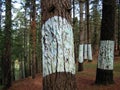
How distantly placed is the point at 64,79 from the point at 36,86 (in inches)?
525

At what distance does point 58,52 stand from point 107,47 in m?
8.27

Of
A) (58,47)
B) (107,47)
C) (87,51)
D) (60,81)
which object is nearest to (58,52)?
(58,47)

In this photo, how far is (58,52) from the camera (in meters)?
3.91

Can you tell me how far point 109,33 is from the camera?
12016 millimetres

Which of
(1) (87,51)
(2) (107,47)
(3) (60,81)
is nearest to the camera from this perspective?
(3) (60,81)

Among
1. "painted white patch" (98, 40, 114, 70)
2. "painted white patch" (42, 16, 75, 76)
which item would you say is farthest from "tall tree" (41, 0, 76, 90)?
"painted white patch" (98, 40, 114, 70)

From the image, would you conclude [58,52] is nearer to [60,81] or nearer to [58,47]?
[58,47]

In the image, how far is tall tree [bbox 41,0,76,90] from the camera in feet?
12.8

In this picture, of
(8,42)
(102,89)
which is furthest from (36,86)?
(102,89)

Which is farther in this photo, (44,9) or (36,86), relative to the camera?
(36,86)

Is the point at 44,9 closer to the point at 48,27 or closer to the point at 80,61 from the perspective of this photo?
the point at 48,27

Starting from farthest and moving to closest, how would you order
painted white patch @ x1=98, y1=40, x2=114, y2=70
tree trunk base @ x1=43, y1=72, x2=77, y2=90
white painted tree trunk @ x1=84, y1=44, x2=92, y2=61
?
1. white painted tree trunk @ x1=84, y1=44, x2=92, y2=61
2. painted white patch @ x1=98, y1=40, x2=114, y2=70
3. tree trunk base @ x1=43, y1=72, x2=77, y2=90

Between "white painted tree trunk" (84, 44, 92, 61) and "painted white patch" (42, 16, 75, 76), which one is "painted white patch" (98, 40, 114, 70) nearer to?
"painted white patch" (42, 16, 75, 76)

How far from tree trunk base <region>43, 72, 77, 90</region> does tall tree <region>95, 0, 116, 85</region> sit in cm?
819
